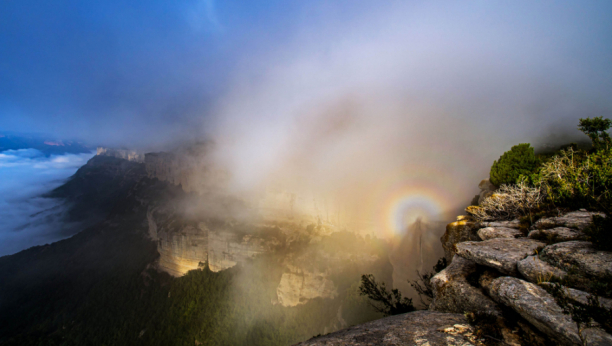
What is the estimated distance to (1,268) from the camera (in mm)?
118812

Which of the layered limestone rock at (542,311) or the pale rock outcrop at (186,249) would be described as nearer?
the layered limestone rock at (542,311)

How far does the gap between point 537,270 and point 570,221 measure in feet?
14.0

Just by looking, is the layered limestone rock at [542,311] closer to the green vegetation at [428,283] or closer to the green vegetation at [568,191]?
the green vegetation at [568,191]

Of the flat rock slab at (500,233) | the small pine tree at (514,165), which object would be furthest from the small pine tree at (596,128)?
the flat rock slab at (500,233)

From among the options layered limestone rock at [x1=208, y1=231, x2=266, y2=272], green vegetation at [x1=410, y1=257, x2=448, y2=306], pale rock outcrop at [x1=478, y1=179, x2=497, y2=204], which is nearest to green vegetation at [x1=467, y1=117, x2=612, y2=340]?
pale rock outcrop at [x1=478, y1=179, x2=497, y2=204]

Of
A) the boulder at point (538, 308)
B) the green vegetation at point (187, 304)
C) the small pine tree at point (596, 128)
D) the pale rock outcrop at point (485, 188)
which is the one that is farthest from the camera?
the green vegetation at point (187, 304)

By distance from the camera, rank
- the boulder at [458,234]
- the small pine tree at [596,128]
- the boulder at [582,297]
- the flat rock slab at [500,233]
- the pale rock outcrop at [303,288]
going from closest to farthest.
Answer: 1. the boulder at [582,297]
2. the flat rock slab at [500,233]
3. the boulder at [458,234]
4. the small pine tree at [596,128]
5. the pale rock outcrop at [303,288]

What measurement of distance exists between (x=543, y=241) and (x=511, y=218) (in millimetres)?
4672

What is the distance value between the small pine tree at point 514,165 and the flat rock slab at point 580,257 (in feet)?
37.1

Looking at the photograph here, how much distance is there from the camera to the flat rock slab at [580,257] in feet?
16.6

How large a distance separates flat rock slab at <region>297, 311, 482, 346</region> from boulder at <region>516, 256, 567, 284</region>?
236 centimetres

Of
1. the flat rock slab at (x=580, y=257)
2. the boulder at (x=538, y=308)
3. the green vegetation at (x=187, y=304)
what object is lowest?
the green vegetation at (x=187, y=304)

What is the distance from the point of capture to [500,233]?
921 centimetres

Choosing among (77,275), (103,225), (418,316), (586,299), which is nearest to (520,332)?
(586,299)
